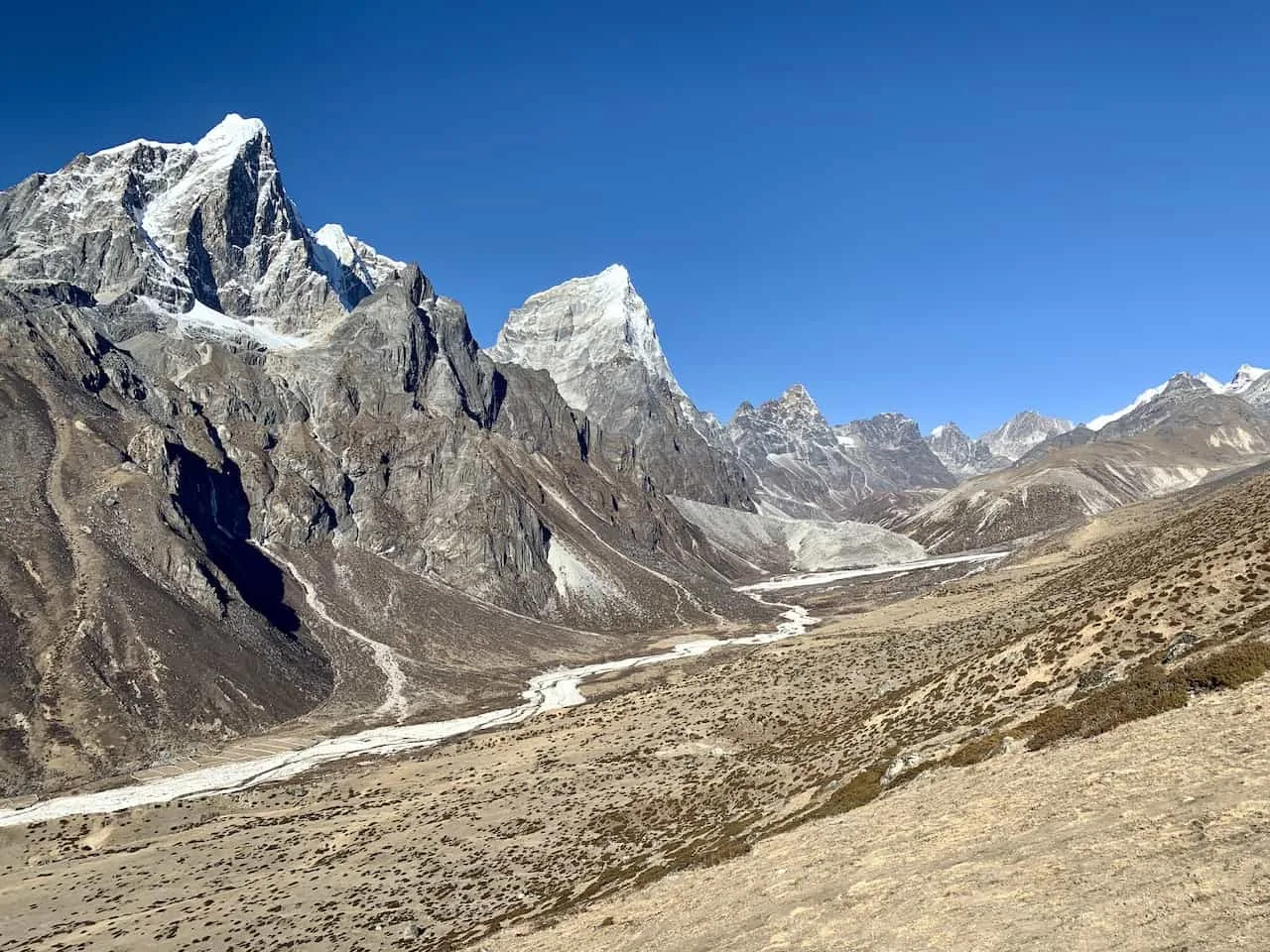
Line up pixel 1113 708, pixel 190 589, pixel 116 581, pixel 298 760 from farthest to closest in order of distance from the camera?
pixel 190 589, pixel 116 581, pixel 298 760, pixel 1113 708

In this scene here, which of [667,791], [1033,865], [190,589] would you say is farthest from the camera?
[190,589]

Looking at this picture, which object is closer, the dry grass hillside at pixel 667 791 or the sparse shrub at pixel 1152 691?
the sparse shrub at pixel 1152 691

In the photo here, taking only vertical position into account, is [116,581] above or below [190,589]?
above

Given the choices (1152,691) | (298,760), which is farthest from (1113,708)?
(298,760)

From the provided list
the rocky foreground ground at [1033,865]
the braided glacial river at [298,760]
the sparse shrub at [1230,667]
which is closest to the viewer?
the rocky foreground ground at [1033,865]

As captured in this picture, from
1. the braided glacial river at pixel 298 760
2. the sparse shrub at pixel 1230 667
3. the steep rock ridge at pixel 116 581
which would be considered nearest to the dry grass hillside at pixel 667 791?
the sparse shrub at pixel 1230 667

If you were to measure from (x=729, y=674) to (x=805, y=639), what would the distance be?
19080 millimetres

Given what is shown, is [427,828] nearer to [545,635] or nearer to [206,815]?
[206,815]

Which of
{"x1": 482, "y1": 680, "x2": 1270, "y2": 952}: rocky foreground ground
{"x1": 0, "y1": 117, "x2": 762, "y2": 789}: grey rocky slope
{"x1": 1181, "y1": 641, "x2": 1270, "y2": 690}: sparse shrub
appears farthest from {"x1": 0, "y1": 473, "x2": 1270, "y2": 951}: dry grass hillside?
{"x1": 0, "y1": 117, "x2": 762, "y2": 789}: grey rocky slope

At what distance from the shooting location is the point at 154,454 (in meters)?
154

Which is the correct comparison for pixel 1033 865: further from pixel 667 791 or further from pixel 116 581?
pixel 116 581

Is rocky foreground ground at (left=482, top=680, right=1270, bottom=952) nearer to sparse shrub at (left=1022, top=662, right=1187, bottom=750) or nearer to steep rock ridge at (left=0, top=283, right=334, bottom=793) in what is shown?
sparse shrub at (left=1022, top=662, right=1187, bottom=750)

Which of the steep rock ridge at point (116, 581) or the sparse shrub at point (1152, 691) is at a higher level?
the steep rock ridge at point (116, 581)

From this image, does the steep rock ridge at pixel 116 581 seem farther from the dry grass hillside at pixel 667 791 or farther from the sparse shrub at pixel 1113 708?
the sparse shrub at pixel 1113 708
